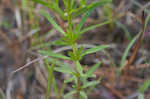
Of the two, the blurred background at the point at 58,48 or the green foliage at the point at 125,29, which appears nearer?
the blurred background at the point at 58,48

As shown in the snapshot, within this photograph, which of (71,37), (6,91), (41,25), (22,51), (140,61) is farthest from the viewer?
(41,25)

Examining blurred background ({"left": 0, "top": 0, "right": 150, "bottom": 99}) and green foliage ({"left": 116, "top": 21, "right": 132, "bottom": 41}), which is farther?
green foliage ({"left": 116, "top": 21, "right": 132, "bottom": 41})

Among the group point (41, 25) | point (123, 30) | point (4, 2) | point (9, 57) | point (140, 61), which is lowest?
→ point (140, 61)

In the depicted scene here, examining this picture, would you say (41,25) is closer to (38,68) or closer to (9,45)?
(9,45)

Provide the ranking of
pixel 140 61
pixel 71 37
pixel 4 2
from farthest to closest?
1. pixel 4 2
2. pixel 140 61
3. pixel 71 37

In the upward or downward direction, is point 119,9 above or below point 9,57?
above

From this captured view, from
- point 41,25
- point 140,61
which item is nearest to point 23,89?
point 41,25

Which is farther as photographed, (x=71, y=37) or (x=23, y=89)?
(x=23, y=89)

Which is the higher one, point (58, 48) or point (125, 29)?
point (125, 29)
